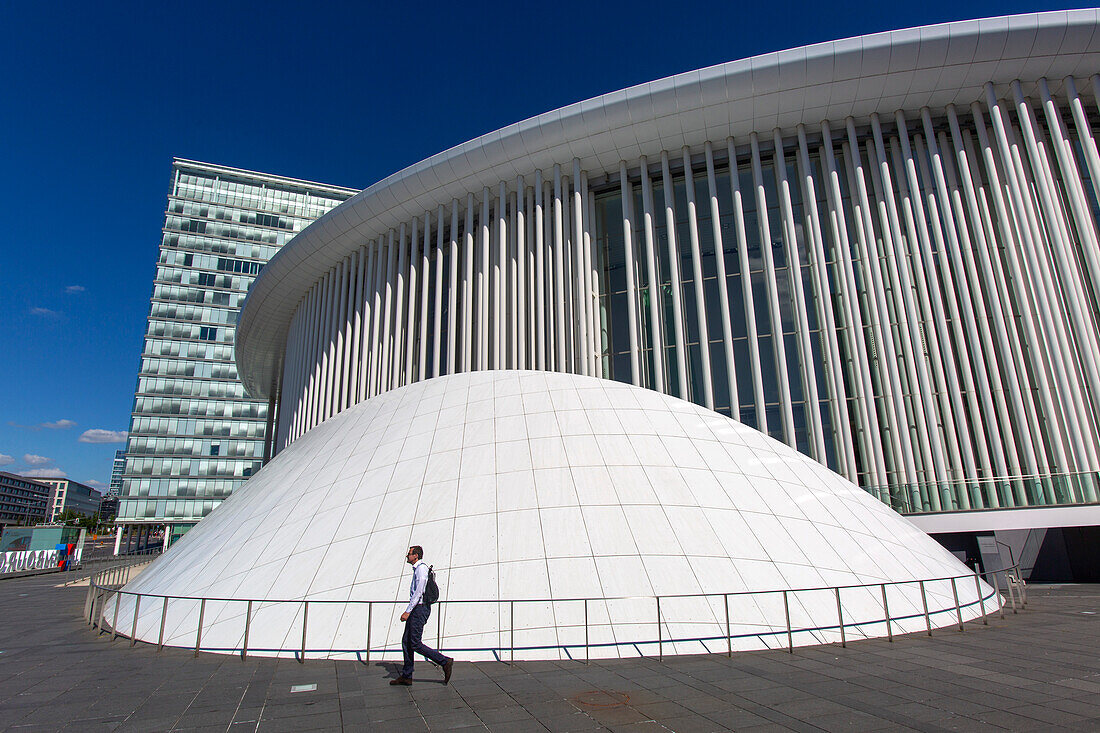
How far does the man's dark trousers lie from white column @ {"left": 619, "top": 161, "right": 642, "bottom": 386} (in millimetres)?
19033

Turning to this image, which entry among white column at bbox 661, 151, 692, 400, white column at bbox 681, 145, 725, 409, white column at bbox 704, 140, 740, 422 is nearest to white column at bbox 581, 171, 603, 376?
white column at bbox 704, 140, 740, 422

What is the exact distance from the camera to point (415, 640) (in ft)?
21.7

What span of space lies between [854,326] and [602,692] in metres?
20.9

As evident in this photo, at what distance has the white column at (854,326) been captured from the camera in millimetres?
22281

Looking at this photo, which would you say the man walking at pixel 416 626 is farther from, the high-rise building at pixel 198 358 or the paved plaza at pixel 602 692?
the high-rise building at pixel 198 358

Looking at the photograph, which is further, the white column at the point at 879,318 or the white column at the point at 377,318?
the white column at the point at 377,318

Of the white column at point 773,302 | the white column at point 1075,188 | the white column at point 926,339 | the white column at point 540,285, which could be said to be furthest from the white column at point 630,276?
the white column at point 1075,188

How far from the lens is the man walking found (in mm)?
6617

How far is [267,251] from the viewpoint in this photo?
232ft

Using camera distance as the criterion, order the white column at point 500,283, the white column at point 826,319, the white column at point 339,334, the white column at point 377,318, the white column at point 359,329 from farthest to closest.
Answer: the white column at point 339,334
the white column at point 359,329
the white column at point 377,318
the white column at point 500,283
the white column at point 826,319

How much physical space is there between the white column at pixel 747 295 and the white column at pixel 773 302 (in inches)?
26.4

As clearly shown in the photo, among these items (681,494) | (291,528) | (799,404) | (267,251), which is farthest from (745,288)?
(267,251)

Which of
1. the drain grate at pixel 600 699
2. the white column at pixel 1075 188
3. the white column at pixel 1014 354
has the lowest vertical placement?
the drain grate at pixel 600 699

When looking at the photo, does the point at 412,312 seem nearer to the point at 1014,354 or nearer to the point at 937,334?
the point at 937,334
